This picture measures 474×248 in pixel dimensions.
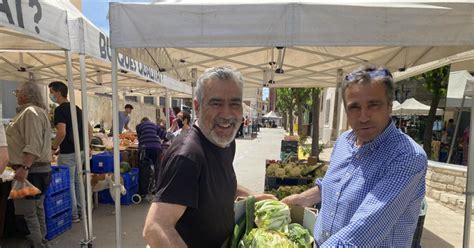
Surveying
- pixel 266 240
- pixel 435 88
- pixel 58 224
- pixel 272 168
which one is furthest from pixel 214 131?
pixel 435 88

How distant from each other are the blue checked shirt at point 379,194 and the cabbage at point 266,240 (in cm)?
24

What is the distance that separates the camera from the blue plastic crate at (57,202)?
4.11 metres

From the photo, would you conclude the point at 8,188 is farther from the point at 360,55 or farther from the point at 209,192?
the point at 360,55

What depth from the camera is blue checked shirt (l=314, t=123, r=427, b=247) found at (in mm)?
1246

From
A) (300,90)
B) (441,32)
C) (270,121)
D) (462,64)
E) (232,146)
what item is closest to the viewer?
(232,146)

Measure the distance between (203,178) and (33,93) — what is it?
10.5 feet

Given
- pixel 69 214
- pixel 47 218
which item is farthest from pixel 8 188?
pixel 69 214

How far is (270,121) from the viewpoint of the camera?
207 feet

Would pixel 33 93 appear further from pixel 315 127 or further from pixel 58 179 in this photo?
pixel 315 127

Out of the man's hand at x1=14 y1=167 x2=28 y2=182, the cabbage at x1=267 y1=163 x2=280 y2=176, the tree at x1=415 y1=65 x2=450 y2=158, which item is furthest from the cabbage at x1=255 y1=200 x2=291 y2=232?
the tree at x1=415 y1=65 x2=450 y2=158

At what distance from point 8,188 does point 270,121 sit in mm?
60433

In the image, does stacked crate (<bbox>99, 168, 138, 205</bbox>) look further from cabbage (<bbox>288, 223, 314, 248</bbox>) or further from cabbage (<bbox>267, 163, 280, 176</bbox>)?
cabbage (<bbox>288, 223, 314, 248</bbox>)

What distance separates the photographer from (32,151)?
130 inches

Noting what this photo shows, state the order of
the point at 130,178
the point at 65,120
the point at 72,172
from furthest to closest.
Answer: the point at 130,178, the point at 72,172, the point at 65,120
